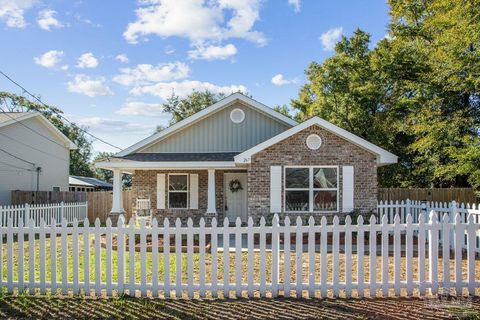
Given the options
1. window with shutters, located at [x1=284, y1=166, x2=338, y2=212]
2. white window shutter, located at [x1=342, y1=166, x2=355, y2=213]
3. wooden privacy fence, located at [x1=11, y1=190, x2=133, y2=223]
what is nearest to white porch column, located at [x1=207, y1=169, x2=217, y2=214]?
window with shutters, located at [x1=284, y1=166, x2=338, y2=212]

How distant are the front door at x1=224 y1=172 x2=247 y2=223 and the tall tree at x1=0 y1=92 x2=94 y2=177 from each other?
16.3 metres

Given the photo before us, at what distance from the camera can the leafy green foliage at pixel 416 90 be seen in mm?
17234

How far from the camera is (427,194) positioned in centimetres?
1939

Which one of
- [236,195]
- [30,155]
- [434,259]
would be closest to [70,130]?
[30,155]

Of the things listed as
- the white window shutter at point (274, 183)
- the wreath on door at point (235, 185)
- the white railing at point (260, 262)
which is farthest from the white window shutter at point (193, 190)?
the white railing at point (260, 262)

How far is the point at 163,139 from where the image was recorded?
16.8 meters

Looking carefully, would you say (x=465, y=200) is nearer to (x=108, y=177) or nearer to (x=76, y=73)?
(x=76, y=73)

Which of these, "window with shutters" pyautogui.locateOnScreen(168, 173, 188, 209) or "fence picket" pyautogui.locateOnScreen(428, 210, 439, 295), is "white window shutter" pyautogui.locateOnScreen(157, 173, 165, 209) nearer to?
"window with shutters" pyautogui.locateOnScreen(168, 173, 188, 209)

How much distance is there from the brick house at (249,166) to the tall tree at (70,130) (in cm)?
1502

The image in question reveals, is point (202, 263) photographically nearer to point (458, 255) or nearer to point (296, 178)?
point (458, 255)

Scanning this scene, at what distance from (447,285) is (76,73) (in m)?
22.7

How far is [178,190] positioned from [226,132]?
299cm

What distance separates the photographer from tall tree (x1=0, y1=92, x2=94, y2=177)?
4331 cm

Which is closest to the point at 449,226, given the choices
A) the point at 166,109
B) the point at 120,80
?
the point at 120,80
